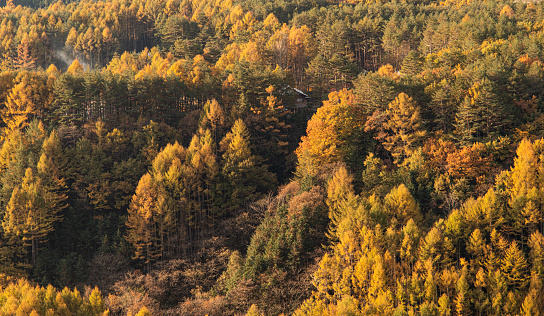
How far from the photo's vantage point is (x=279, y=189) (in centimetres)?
7900

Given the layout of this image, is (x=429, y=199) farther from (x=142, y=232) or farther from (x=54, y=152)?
(x=54, y=152)

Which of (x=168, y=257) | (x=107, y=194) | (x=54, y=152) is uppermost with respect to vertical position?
(x=54, y=152)

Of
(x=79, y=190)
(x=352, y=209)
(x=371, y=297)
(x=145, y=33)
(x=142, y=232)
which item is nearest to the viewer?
(x=371, y=297)

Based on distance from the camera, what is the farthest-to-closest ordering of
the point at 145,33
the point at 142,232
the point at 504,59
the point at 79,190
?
the point at 145,33 → the point at 504,59 → the point at 79,190 → the point at 142,232

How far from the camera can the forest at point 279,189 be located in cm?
6025

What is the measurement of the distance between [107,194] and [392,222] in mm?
41221

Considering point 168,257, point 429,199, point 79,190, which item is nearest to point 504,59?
point 429,199

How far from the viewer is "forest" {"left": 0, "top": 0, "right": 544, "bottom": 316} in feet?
198

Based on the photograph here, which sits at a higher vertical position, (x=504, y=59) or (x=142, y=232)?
(x=504, y=59)

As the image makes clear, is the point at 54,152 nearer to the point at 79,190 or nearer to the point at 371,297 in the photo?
the point at 79,190

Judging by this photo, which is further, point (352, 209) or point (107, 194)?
point (107, 194)

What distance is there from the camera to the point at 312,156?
74.9 m

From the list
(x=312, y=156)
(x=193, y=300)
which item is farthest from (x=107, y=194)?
(x=312, y=156)

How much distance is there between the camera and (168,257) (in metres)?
75.1
